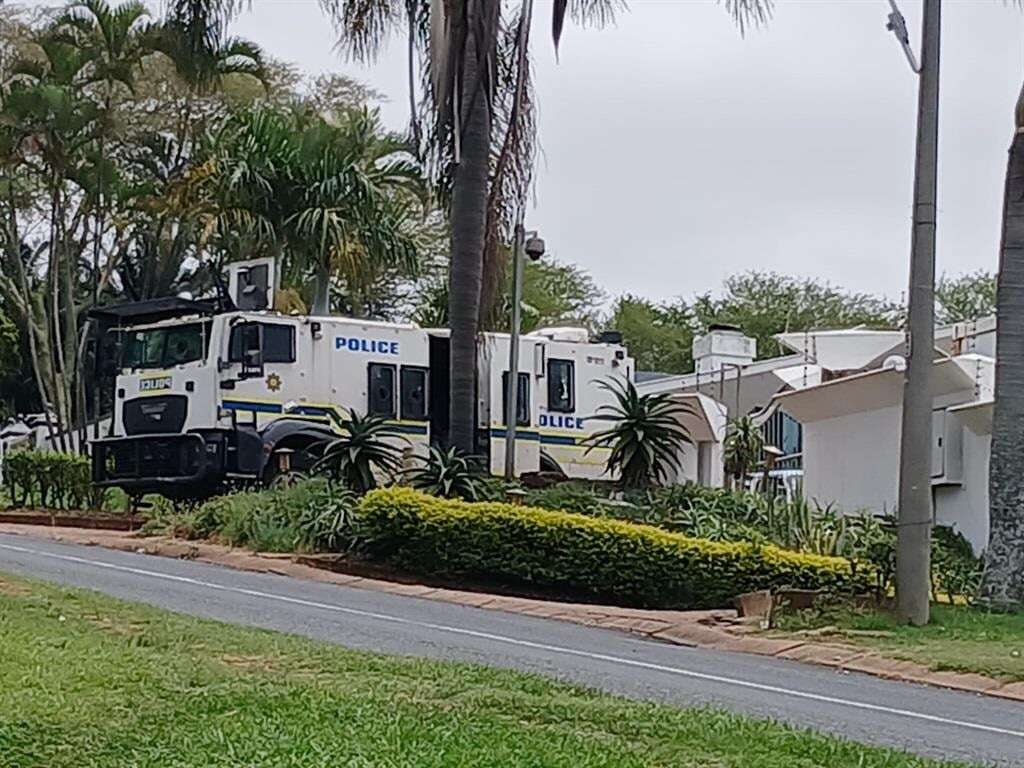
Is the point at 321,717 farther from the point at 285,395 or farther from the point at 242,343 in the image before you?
the point at 285,395

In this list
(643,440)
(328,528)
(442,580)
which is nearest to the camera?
(442,580)

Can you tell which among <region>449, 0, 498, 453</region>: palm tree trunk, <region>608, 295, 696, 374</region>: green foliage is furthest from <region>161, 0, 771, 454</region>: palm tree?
<region>608, 295, 696, 374</region>: green foliage

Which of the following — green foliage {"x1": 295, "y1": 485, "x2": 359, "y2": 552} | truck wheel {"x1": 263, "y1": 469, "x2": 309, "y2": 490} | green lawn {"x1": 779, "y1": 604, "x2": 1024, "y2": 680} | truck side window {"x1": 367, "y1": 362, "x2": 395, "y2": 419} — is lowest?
green lawn {"x1": 779, "y1": 604, "x2": 1024, "y2": 680}

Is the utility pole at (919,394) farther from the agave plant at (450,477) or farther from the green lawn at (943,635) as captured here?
the agave plant at (450,477)

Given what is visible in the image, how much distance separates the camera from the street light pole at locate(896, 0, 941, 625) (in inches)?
575

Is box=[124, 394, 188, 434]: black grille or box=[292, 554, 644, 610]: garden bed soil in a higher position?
box=[124, 394, 188, 434]: black grille

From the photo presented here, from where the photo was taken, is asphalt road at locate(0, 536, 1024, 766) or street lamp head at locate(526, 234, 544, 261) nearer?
asphalt road at locate(0, 536, 1024, 766)

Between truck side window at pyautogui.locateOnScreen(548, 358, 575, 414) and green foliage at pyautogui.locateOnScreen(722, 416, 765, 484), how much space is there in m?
3.80

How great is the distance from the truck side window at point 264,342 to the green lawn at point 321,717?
10814 millimetres

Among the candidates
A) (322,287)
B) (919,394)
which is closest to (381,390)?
(322,287)

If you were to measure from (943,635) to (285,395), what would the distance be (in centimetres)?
1026

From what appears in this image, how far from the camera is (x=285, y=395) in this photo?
21188 mm

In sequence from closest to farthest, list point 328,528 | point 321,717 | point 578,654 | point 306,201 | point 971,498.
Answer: point 321,717 < point 578,654 < point 328,528 < point 971,498 < point 306,201

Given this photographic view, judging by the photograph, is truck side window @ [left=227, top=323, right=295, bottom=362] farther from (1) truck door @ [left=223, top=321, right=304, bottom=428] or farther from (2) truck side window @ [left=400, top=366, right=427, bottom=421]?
(2) truck side window @ [left=400, top=366, right=427, bottom=421]
